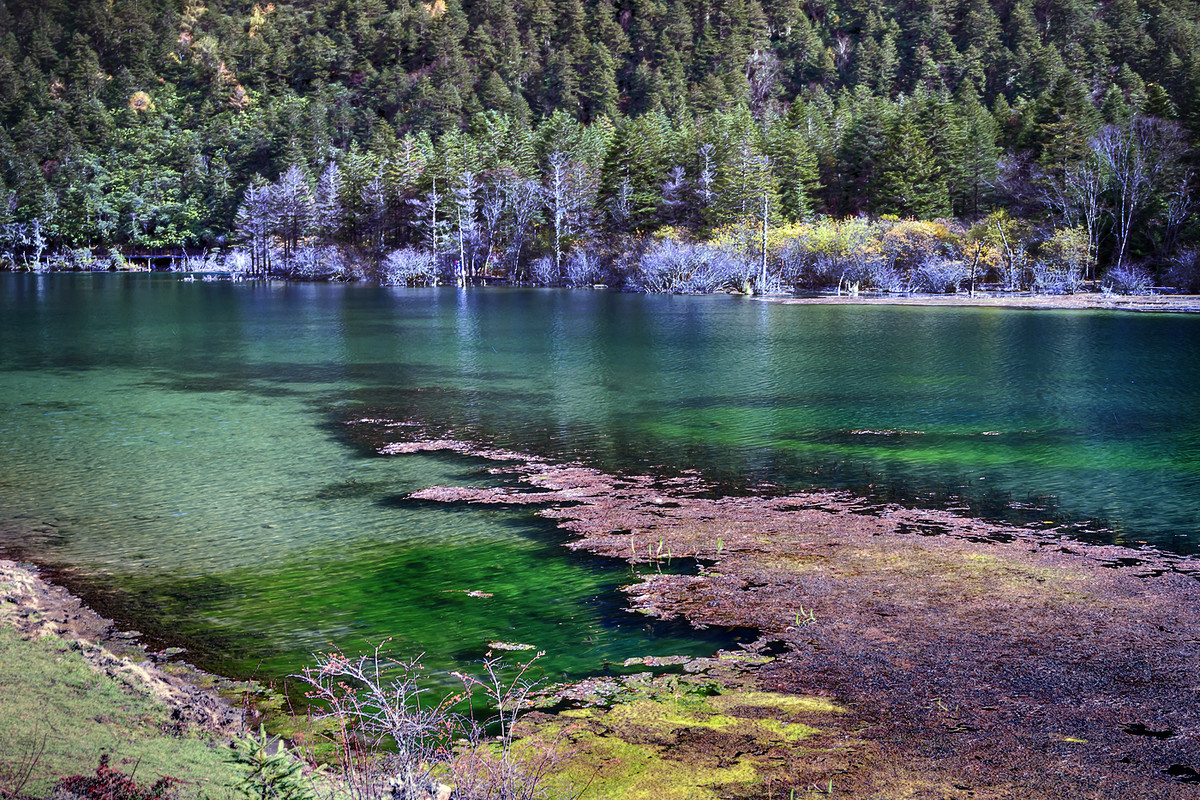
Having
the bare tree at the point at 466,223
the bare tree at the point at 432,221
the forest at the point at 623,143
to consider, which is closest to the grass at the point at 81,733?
the forest at the point at 623,143

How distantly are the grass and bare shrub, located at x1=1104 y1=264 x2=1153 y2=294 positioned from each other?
63649 millimetres

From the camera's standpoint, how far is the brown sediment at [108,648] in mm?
6387

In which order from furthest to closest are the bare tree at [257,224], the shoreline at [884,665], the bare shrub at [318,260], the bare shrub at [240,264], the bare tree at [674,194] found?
1. the bare shrub at [240,264]
2. the bare tree at [257,224]
3. the bare shrub at [318,260]
4. the bare tree at [674,194]
5. the shoreline at [884,665]

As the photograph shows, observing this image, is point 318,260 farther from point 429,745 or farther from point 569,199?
point 429,745

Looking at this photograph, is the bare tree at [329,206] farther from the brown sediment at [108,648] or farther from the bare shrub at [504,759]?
the bare shrub at [504,759]

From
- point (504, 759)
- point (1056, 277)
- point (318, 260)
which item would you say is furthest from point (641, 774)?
point (318, 260)

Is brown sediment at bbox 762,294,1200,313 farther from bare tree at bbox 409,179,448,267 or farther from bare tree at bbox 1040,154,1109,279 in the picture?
bare tree at bbox 409,179,448,267

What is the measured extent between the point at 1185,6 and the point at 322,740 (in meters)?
151

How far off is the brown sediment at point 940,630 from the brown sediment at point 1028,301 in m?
43.7

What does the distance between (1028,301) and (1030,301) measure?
139 millimetres

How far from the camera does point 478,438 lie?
17.3m

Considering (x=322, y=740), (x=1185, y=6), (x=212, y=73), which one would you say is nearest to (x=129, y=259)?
(x=212, y=73)

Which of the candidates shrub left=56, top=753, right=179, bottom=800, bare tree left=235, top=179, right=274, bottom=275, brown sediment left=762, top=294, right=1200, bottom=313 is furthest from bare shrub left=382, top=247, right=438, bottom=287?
shrub left=56, top=753, right=179, bottom=800

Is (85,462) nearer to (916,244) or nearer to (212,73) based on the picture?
(916,244)
